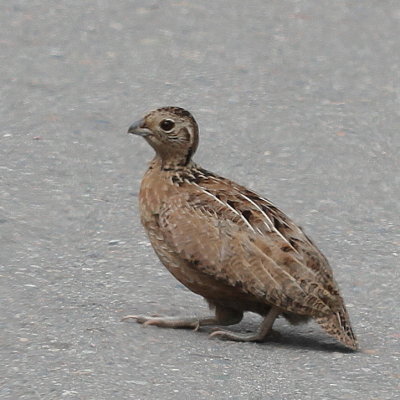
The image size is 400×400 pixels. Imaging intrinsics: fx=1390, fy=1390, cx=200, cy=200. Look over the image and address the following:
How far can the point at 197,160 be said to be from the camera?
993cm

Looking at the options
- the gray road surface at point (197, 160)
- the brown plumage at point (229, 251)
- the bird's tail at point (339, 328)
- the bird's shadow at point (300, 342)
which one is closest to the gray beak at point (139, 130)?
the brown plumage at point (229, 251)

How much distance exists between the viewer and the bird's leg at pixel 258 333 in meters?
6.92

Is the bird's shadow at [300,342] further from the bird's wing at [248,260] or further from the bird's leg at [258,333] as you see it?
the bird's wing at [248,260]

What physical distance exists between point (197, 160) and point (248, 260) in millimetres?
3215

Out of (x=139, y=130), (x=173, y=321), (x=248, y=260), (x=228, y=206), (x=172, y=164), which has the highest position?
(x=139, y=130)

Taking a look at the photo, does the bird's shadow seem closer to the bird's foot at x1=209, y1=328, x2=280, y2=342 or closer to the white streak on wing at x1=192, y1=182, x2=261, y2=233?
the bird's foot at x1=209, y1=328, x2=280, y2=342

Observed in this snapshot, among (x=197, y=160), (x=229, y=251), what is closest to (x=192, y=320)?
(x=229, y=251)

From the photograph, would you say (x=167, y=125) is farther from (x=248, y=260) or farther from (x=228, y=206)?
(x=248, y=260)

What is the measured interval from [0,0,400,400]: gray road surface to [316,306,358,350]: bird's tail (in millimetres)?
75

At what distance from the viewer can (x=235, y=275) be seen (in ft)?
22.3

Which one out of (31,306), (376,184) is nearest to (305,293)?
(31,306)

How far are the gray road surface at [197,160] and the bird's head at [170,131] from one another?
2.83ft

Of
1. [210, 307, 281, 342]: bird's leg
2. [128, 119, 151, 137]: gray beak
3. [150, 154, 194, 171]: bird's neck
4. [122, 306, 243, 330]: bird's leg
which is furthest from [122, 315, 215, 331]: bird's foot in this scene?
[128, 119, 151, 137]: gray beak

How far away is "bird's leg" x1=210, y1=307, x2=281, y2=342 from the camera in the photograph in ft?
22.7
